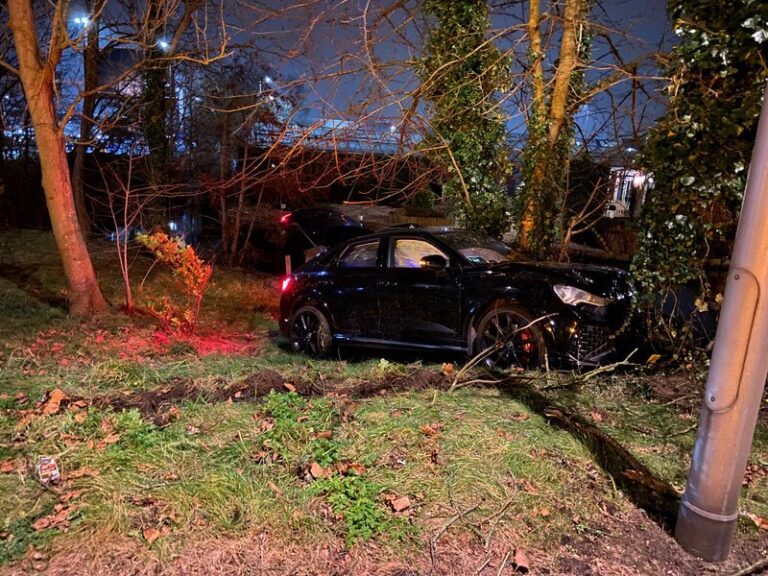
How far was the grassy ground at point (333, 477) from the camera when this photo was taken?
117 inches

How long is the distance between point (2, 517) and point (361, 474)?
1.84 m

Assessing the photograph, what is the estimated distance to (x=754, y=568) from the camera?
3035 millimetres

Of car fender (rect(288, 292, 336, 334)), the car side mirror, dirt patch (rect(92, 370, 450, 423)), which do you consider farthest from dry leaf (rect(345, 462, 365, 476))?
car fender (rect(288, 292, 336, 334))

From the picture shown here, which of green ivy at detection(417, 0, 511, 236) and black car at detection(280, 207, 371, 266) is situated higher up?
green ivy at detection(417, 0, 511, 236)

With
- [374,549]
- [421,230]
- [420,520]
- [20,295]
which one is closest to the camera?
[374,549]

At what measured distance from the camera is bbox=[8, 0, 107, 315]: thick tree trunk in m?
8.50

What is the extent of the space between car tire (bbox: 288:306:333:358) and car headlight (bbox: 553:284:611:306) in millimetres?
3138

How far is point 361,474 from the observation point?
3.54m

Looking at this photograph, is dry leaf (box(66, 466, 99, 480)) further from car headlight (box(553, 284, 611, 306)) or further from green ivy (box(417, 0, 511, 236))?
green ivy (box(417, 0, 511, 236))

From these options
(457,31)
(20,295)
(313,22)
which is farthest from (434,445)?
(20,295)

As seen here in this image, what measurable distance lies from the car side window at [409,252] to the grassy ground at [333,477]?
184cm

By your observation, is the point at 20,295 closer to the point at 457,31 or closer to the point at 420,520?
the point at 457,31

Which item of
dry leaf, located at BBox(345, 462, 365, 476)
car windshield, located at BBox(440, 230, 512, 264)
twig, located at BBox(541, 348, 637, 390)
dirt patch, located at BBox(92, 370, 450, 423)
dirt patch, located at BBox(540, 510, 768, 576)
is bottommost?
dirt patch, located at BBox(540, 510, 768, 576)

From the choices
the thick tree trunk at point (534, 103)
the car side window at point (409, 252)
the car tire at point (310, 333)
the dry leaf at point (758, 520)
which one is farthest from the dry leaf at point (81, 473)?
the thick tree trunk at point (534, 103)
